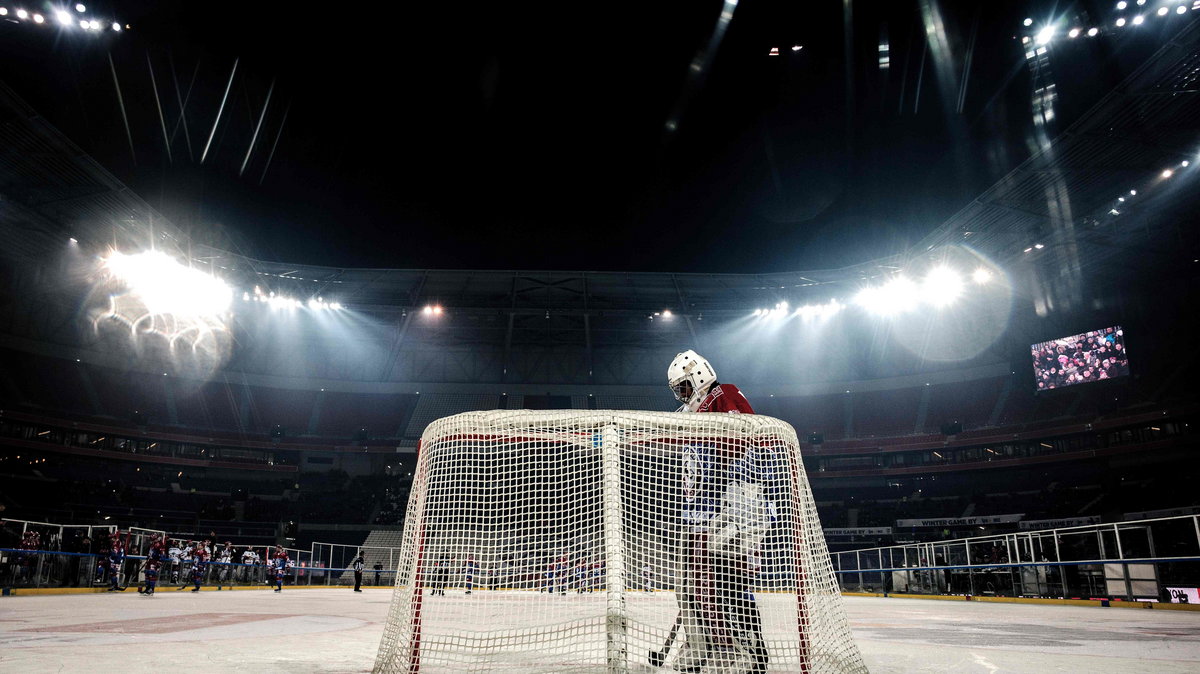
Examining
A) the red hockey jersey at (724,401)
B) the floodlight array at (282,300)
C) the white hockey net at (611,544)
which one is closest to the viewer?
the white hockey net at (611,544)

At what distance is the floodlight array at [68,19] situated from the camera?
13.2 meters

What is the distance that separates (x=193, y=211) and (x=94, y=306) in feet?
48.2

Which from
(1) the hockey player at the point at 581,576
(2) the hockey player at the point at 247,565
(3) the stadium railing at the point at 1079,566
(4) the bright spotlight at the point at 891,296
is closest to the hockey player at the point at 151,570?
(2) the hockey player at the point at 247,565

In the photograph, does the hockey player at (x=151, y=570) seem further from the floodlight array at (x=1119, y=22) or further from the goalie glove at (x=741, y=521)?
the floodlight array at (x=1119, y=22)

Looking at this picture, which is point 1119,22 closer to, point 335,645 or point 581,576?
point 581,576

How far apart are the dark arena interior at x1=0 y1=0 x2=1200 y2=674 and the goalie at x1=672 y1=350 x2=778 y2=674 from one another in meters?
0.02

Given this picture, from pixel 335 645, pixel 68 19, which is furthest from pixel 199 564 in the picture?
pixel 335 645

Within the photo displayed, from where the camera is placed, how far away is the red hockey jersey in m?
3.25

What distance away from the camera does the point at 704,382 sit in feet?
11.4

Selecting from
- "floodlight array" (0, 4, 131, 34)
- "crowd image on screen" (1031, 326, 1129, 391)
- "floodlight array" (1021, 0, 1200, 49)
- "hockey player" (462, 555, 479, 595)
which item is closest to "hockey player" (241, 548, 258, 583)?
"floodlight array" (0, 4, 131, 34)

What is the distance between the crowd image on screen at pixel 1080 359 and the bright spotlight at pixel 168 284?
35.5 meters

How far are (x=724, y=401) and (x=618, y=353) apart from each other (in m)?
33.4

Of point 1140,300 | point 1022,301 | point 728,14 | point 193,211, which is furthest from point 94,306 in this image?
point 1140,300

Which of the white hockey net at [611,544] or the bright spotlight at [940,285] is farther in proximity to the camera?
the bright spotlight at [940,285]
